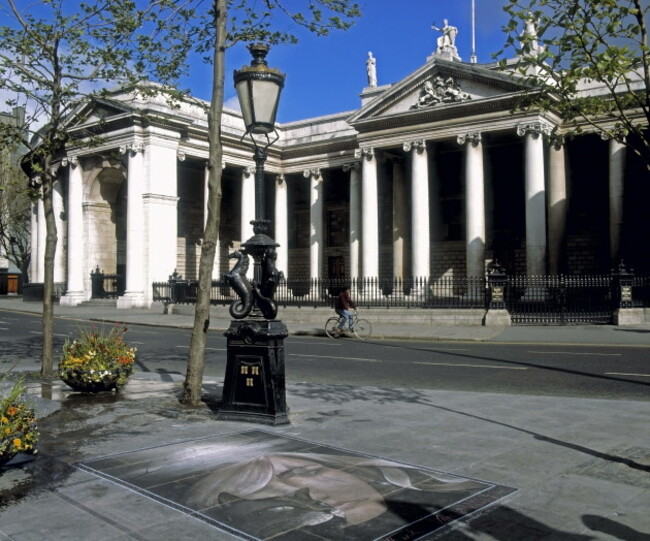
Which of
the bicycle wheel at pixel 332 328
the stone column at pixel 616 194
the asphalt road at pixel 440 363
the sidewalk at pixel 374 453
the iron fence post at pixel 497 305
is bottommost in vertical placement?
the asphalt road at pixel 440 363

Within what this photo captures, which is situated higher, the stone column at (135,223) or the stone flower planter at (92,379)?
the stone column at (135,223)

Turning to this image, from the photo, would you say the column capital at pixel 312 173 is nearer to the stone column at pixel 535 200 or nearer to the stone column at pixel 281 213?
the stone column at pixel 281 213

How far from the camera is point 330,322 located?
24.4m

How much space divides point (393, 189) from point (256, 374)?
1409 inches

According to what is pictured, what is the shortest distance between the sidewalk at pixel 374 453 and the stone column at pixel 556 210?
85.5ft

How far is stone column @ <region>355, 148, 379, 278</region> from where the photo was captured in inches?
1513

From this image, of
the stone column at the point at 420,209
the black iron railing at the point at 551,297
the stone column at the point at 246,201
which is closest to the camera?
the black iron railing at the point at 551,297

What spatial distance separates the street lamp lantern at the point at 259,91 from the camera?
7914 millimetres

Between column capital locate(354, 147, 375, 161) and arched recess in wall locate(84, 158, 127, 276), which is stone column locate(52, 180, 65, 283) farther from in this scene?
column capital locate(354, 147, 375, 161)

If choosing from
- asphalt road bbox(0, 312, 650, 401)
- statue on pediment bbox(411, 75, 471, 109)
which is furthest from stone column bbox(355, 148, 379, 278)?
asphalt road bbox(0, 312, 650, 401)

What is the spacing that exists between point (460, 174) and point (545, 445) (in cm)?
3755

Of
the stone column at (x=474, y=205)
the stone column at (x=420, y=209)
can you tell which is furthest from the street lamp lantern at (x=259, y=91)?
the stone column at (x=420, y=209)

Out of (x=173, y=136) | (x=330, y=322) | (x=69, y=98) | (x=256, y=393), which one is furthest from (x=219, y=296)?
(x=256, y=393)

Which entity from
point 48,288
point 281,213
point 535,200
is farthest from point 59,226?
point 48,288
